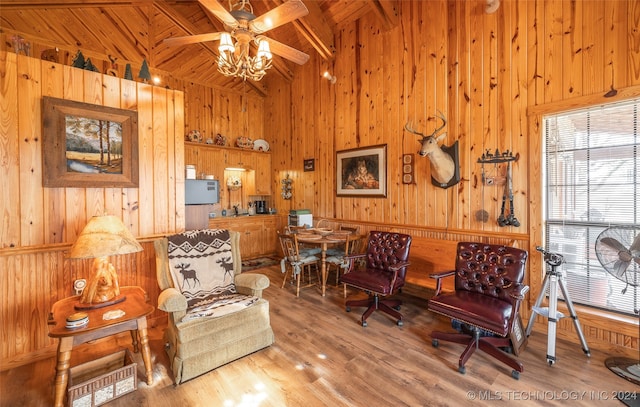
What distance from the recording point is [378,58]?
4.34 metres

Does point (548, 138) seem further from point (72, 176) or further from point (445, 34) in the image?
point (72, 176)

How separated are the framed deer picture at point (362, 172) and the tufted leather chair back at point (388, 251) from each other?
1.00 meters

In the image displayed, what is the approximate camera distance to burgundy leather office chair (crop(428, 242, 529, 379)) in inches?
86.4

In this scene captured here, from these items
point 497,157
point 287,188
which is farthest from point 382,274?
point 287,188

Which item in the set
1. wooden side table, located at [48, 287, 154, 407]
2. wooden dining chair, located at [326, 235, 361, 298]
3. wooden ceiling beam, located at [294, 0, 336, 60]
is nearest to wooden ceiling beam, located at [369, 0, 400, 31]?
wooden ceiling beam, located at [294, 0, 336, 60]

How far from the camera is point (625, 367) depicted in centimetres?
223

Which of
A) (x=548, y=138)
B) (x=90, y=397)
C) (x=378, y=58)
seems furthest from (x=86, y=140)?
(x=548, y=138)

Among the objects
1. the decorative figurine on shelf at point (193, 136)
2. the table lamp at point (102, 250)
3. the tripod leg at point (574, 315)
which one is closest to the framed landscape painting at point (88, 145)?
the table lamp at point (102, 250)

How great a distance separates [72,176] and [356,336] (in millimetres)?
3118

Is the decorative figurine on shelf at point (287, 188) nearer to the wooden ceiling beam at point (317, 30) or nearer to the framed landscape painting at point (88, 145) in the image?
the wooden ceiling beam at point (317, 30)

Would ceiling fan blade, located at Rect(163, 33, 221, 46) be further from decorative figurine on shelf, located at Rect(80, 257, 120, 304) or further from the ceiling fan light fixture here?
decorative figurine on shelf, located at Rect(80, 257, 120, 304)

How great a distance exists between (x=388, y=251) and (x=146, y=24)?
5.61m

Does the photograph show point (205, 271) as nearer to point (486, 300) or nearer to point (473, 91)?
point (486, 300)

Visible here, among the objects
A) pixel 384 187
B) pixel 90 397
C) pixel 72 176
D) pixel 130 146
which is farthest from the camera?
pixel 384 187
